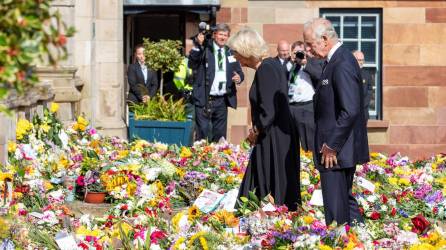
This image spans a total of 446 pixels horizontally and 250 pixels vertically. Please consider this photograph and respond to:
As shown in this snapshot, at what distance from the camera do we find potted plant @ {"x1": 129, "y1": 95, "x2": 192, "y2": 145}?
1487 centimetres

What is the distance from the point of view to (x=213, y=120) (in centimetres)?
1482

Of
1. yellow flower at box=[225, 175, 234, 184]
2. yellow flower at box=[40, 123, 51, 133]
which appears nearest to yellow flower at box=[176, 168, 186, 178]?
yellow flower at box=[225, 175, 234, 184]

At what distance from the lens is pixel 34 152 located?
11312 mm

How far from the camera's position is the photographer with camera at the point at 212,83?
1472 cm

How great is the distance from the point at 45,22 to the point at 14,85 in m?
0.25

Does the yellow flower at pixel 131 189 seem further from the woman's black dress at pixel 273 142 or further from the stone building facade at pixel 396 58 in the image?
the stone building facade at pixel 396 58

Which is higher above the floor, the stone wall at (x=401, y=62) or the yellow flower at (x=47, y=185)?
the stone wall at (x=401, y=62)

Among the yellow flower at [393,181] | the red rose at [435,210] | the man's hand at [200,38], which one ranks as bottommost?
the red rose at [435,210]

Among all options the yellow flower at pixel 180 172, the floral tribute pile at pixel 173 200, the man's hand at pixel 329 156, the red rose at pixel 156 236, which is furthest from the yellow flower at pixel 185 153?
the man's hand at pixel 329 156

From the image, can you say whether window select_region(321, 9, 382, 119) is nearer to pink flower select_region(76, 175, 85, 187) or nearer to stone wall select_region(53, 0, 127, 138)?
stone wall select_region(53, 0, 127, 138)

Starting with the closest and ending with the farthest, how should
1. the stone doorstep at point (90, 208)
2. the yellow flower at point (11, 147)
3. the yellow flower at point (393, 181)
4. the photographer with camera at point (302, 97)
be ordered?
the stone doorstep at point (90, 208), the yellow flower at point (11, 147), the yellow flower at point (393, 181), the photographer with camera at point (302, 97)

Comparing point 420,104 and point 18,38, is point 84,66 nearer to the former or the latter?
point 420,104

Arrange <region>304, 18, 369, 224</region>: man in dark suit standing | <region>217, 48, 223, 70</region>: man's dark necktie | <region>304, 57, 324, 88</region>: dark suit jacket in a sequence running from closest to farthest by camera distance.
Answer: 1. <region>304, 18, 369, 224</region>: man in dark suit standing
2. <region>304, 57, 324, 88</region>: dark suit jacket
3. <region>217, 48, 223, 70</region>: man's dark necktie

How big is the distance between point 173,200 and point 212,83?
4516 mm
